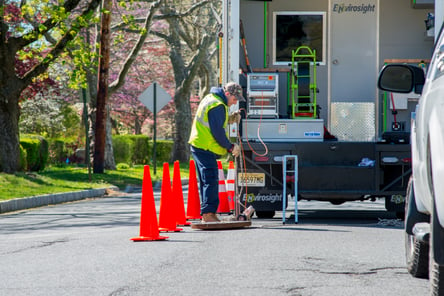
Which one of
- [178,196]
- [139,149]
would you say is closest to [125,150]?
[139,149]

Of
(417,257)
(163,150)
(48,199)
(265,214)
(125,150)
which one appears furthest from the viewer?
(163,150)

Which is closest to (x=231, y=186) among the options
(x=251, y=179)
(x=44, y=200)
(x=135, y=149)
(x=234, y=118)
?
(x=251, y=179)

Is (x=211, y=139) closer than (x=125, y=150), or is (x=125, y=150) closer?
(x=211, y=139)

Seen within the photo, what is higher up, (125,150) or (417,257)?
(125,150)

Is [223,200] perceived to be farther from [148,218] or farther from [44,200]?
[44,200]

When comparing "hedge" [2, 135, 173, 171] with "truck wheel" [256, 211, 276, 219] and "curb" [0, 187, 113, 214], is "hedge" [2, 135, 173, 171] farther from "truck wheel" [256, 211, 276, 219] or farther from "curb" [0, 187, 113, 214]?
"truck wheel" [256, 211, 276, 219]

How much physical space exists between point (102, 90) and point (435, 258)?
73.0 ft

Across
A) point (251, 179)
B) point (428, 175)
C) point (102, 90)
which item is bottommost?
point (251, 179)

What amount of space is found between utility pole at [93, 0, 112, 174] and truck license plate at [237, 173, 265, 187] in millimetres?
14143

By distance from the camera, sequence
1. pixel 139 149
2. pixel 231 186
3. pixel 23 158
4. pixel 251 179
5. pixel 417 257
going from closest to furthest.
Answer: pixel 417 257
pixel 251 179
pixel 231 186
pixel 23 158
pixel 139 149

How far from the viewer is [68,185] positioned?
22.1 m

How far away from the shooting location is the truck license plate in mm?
12602

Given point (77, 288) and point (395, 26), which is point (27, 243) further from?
point (395, 26)

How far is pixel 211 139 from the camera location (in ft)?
38.1
